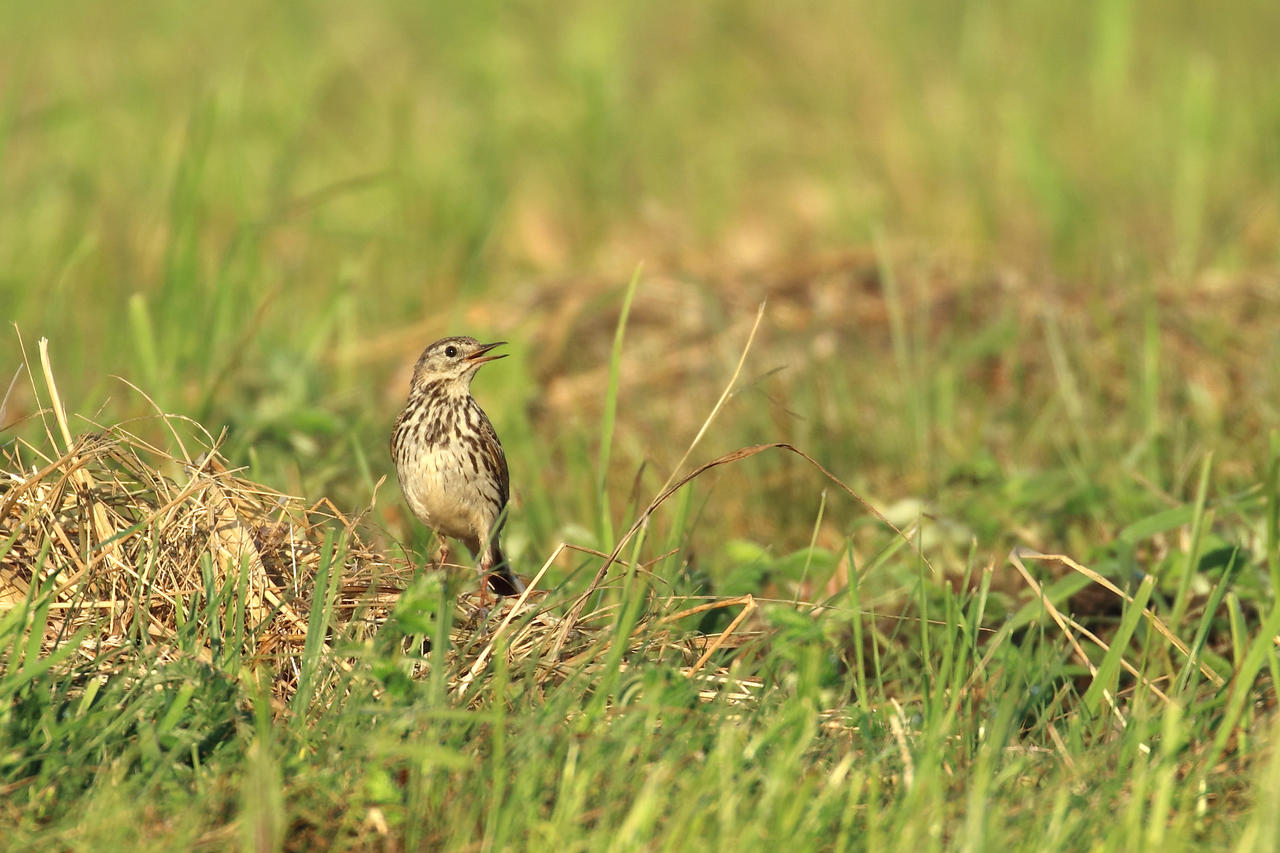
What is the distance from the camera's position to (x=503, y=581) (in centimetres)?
471

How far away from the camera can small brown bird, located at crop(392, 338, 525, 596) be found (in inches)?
192

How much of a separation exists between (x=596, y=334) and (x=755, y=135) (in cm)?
318

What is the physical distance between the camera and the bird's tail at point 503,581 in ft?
14.4

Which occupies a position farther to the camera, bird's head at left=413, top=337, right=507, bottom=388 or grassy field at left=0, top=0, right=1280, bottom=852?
bird's head at left=413, top=337, right=507, bottom=388

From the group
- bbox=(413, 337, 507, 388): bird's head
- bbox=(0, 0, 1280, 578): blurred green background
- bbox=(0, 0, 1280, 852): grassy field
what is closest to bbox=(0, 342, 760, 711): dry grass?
bbox=(0, 0, 1280, 852): grassy field

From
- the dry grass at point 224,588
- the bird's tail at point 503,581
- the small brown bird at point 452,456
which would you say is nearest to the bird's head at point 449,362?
the small brown bird at point 452,456

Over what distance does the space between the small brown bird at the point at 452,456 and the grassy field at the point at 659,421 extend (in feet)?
0.90

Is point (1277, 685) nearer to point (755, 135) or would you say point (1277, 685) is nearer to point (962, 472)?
point (962, 472)

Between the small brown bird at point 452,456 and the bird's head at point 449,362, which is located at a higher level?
the bird's head at point 449,362

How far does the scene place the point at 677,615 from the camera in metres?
3.91

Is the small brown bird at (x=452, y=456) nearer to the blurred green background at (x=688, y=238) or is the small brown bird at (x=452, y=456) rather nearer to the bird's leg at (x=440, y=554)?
the bird's leg at (x=440, y=554)

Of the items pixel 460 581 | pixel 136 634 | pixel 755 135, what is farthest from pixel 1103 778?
pixel 755 135

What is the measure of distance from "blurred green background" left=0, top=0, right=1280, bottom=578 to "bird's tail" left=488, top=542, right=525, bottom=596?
53 cm

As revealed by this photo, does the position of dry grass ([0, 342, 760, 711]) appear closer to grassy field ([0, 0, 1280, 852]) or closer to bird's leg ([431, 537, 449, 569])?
grassy field ([0, 0, 1280, 852])
